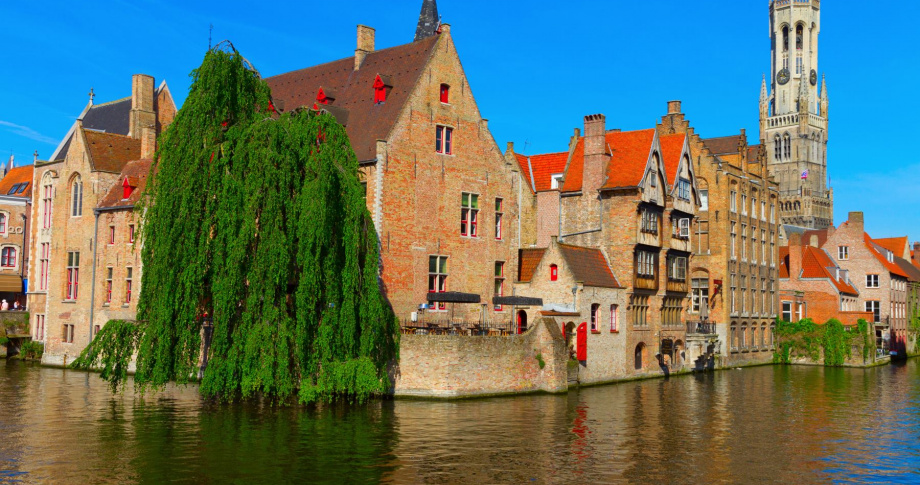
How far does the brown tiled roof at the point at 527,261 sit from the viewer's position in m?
45.4

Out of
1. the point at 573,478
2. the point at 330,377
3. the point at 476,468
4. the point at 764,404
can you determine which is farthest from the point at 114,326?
the point at 764,404

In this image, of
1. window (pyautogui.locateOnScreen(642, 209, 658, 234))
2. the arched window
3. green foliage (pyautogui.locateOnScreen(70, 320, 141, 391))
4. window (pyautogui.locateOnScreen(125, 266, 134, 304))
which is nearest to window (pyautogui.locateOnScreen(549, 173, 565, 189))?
window (pyautogui.locateOnScreen(642, 209, 658, 234))

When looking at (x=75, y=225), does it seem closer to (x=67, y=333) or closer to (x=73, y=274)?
(x=73, y=274)

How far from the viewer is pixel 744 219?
63.0 m

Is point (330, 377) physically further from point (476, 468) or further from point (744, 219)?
point (744, 219)

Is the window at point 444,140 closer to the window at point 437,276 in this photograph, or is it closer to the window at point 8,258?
the window at point 437,276

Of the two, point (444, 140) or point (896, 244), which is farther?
point (896, 244)

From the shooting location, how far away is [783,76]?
171m

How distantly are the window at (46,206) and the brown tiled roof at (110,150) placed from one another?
433 cm

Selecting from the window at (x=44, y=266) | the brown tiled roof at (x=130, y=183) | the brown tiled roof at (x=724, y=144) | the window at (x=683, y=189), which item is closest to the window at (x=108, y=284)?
the brown tiled roof at (x=130, y=183)

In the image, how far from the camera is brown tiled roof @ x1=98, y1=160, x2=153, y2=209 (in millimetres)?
46906

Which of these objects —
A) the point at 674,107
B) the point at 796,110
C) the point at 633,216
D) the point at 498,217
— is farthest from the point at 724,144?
the point at 796,110

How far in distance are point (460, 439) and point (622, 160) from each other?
25112 mm

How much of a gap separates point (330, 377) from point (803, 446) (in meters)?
15.5
